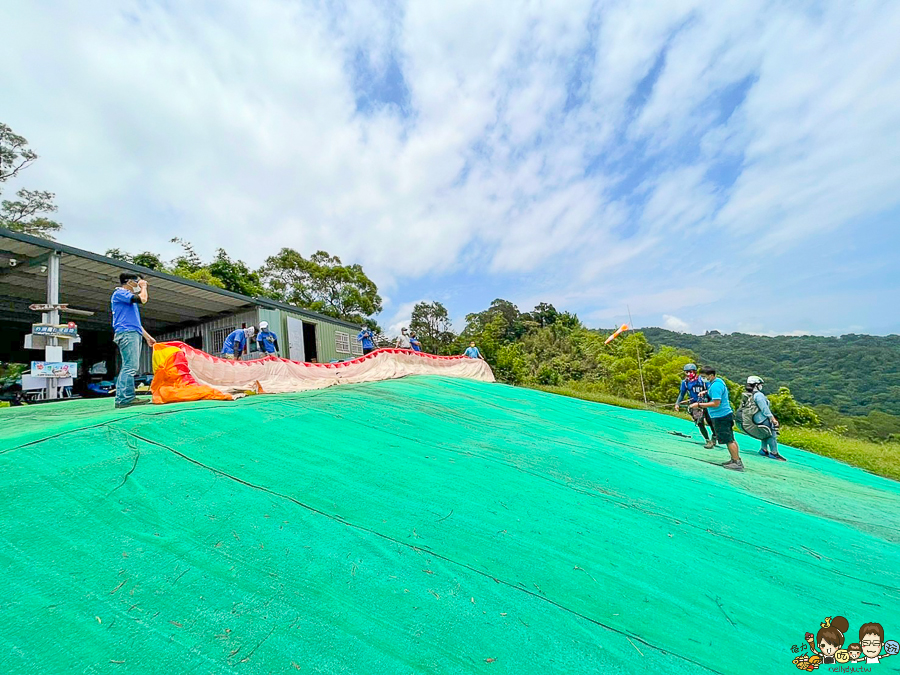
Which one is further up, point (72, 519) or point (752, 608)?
point (72, 519)

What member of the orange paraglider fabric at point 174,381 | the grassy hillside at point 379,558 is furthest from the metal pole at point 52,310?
the grassy hillside at point 379,558

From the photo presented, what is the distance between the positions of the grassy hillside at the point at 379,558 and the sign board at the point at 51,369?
10.0 feet

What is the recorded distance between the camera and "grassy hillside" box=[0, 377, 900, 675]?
1395 millimetres

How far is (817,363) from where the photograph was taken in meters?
37.8

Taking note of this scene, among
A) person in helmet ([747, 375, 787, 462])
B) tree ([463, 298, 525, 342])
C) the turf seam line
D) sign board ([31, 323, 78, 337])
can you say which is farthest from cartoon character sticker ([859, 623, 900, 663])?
tree ([463, 298, 525, 342])

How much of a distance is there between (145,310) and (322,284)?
1531 centimetres

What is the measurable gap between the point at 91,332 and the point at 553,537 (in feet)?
54.6

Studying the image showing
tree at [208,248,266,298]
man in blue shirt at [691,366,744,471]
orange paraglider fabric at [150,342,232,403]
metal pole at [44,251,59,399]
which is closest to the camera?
orange paraglider fabric at [150,342,232,403]

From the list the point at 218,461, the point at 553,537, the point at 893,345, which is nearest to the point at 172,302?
the point at 218,461

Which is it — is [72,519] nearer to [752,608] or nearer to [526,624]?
[526,624]

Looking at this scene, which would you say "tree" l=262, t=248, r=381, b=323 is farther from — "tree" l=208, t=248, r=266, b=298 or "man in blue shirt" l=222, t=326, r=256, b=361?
"man in blue shirt" l=222, t=326, r=256, b=361

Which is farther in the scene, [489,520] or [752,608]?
[489,520]

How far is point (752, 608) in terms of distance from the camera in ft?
6.44

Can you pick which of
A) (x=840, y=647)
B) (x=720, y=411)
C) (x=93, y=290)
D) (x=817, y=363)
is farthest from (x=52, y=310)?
(x=817, y=363)
